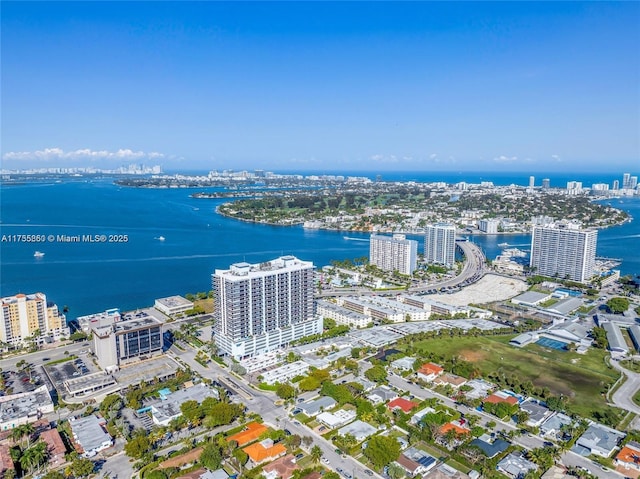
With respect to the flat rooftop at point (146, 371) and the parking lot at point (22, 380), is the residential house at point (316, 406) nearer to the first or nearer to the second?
the flat rooftop at point (146, 371)

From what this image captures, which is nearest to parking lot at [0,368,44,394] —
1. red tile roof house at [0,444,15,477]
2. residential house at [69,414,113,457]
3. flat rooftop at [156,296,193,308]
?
residential house at [69,414,113,457]

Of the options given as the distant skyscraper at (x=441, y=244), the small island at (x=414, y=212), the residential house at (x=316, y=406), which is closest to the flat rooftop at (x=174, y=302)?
the residential house at (x=316, y=406)

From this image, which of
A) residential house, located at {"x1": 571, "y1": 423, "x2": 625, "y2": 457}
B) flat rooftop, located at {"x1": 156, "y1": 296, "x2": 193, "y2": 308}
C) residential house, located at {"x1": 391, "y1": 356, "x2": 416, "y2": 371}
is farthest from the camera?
flat rooftop, located at {"x1": 156, "y1": 296, "x2": 193, "y2": 308}

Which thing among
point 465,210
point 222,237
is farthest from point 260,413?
point 465,210

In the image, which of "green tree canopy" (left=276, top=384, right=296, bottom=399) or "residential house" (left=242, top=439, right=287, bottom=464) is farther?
"green tree canopy" (left=276, top=384, right=296, bottom=399)

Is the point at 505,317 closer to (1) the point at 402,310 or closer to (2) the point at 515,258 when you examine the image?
(1) the point at 402,310

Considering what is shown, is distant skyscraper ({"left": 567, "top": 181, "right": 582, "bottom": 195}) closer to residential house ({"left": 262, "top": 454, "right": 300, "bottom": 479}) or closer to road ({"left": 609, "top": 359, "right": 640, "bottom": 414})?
road ({"left": 609, "top": 359, "right": 640, "bottom": 414})

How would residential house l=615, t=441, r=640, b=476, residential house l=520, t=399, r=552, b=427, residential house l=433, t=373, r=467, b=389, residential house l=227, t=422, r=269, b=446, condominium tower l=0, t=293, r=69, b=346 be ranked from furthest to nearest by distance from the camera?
1. condominium tower l=0, t=293, r=69, b=346
2. residential house l=433, t=373, r=467, b=389
3. residential house l=520, t=399, r=552, b=427
4. residential house l=227, t=422, r=269, b=446
5. residential house l=615, t=441, r=640, b=476

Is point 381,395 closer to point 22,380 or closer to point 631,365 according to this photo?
point 631,365
